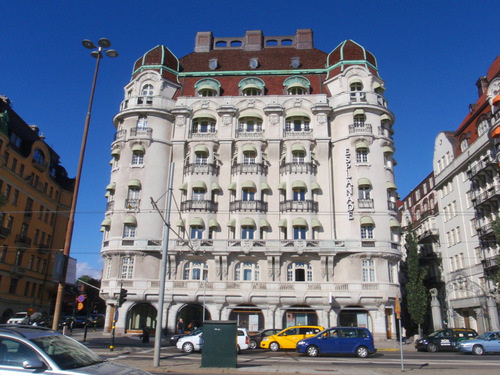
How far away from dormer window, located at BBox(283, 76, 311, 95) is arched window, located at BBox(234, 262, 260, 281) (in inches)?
798

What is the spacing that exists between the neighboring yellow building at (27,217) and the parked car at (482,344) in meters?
41.4

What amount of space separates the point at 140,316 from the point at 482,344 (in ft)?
97.5

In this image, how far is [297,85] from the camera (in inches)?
1881

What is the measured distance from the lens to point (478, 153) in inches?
1802

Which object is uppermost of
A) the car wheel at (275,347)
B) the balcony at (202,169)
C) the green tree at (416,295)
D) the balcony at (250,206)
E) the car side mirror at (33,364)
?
the balcony at (202,169)

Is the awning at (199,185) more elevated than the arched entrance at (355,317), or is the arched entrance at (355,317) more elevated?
the awning at (199,185)

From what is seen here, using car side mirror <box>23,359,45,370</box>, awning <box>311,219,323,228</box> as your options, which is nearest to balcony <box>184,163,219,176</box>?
awning <box>311,219,323,228</box>

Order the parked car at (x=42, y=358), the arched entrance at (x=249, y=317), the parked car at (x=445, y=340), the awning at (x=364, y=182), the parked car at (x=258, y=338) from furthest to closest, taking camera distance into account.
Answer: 1. the awning at (x=364, y=182)
2. the arched entrance at (x=249, y=317)
3. the parked car at (x=445, y=340)
4. the parked car at (x=258, y=338)
5. the parked car at (x=42, y=358)

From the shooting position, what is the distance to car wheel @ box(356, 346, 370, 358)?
24.6 meters

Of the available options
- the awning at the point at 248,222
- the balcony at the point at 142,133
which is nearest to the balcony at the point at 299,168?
the awning at the point at 248,222

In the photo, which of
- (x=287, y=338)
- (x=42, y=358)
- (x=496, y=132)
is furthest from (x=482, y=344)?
(x=42, y=358)

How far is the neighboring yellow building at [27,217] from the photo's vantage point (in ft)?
166

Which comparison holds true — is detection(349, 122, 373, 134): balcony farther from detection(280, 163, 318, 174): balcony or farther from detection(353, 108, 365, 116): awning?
detection(280, 163, 318, 174): balcony

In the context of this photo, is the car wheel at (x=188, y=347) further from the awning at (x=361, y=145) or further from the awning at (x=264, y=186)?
the awning at (x=361, y=145)
